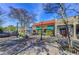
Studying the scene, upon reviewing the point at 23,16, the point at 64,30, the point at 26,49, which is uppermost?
the point at 23,16

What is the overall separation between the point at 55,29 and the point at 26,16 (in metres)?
0.34

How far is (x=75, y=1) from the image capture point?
6.72ft

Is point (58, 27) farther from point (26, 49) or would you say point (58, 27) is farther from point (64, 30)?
point (26, 49)

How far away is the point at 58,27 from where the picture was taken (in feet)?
6.75

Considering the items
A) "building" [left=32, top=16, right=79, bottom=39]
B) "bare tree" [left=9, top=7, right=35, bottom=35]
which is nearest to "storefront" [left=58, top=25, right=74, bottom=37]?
"building" [left=32, top=16, right=79, bottom=39]

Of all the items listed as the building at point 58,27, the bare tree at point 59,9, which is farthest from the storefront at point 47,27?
the bare tree at point 59,9

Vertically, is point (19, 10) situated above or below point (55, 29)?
above

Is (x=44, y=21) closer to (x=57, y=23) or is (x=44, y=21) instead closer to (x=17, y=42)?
(x=57, y=23)

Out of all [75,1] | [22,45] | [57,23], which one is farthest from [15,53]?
[75,1]

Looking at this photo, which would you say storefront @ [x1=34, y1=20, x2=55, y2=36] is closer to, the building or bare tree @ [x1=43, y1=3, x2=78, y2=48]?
the building

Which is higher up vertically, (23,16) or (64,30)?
(23,16)

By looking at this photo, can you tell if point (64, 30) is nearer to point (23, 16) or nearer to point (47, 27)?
point (47, 27)

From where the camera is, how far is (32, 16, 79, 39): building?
2049 mm

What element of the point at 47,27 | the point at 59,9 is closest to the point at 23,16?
the point at 47,27
